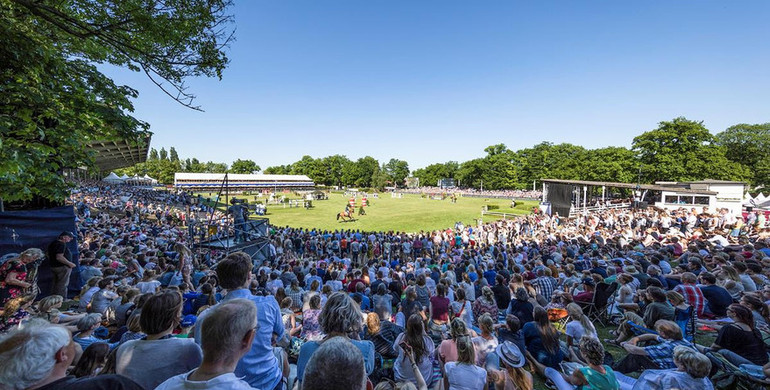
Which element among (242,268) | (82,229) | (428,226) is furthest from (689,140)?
(82,229)

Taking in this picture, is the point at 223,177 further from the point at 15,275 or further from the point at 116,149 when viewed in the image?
the point at 15,275

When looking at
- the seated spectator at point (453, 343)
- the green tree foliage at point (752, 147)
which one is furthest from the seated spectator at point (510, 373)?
the green tree foliage at point (752, 147)

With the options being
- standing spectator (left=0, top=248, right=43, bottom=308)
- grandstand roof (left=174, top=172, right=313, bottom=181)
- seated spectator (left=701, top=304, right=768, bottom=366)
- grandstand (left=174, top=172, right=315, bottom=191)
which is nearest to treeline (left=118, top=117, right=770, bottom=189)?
grandstand (left=174, top=172, right=315, bottom=191)

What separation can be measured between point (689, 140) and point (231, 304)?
59430 mm

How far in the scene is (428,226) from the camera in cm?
2628

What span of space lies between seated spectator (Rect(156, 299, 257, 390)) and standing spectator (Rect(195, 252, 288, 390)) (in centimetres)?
64

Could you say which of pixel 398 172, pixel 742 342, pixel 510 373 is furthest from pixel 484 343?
pixel 398 172

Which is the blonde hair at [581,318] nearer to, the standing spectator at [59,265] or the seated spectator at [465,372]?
the seated spectator at [465,372]

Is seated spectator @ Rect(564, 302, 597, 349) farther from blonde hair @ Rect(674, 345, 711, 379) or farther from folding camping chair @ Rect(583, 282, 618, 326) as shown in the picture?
folding camping chair @ Rect(583, 282, 618, 326)

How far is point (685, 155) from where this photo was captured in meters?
41.0

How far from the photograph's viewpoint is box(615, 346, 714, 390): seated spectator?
9.41ft

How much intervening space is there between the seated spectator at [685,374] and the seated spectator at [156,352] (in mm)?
4404

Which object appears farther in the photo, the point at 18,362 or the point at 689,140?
the point at 689,140

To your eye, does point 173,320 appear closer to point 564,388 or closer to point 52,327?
point 52,327
